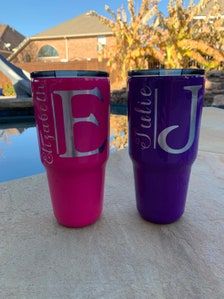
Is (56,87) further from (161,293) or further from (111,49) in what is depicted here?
(111,49)

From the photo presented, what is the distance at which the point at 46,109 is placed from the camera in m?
0.87

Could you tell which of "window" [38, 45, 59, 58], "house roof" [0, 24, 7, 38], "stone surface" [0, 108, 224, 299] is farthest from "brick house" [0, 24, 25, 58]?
"stone surface" [0, 108, 224, 299]

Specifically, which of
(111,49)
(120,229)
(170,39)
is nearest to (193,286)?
(120,229)

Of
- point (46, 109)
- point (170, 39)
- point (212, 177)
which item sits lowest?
point (212, 177)

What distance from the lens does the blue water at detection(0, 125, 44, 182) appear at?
7.95 ft

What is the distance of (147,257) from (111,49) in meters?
7.28

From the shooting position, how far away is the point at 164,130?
0.90m

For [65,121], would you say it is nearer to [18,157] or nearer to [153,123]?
[153,123]

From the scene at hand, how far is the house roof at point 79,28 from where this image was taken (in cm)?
1653

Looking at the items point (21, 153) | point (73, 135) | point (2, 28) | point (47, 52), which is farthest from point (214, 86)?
point (2, 28)

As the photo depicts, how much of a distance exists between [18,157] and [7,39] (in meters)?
22.0

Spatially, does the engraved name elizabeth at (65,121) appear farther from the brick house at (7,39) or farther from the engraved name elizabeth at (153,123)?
the brick house at (7,39)

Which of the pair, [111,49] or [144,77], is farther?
[111,49]

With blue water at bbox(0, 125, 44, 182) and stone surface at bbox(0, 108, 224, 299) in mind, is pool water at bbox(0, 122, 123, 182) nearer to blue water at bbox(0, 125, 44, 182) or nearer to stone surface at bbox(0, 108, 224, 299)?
blue water at bbox(0, 125, 44, 182)
